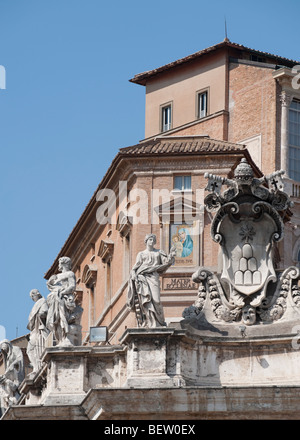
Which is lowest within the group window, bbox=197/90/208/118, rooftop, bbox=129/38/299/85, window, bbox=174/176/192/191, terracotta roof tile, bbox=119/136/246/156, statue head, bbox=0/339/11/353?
statue head, bbox=0/339/11/353

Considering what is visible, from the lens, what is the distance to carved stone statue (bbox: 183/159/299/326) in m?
37.0

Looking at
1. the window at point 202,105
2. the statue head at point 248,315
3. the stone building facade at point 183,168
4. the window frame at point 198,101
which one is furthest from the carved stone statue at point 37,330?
the window at point 202,105

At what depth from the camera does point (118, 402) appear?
34781 mm

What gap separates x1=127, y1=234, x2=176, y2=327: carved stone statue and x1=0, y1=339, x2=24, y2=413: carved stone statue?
6.34 m

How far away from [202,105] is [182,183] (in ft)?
23.7

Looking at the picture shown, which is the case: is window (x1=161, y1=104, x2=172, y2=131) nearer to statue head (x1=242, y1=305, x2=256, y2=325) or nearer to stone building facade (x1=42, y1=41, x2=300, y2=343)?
stone building facade (x1=42, y1=41, x2=300, y2=343)

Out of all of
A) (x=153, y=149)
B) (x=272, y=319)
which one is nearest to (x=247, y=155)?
(x=153, y=149)

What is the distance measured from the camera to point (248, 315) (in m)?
36.9

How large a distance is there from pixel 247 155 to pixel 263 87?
201 inches

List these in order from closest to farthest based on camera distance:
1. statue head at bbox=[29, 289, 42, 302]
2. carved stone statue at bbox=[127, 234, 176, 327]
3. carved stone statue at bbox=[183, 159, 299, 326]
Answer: carved stone statue at bbox=[127, 234, 176, 327]
carved stone statue at bbox=[183, 159, 299, 326]
statue head at bbox=[29, 289, 42, 302]

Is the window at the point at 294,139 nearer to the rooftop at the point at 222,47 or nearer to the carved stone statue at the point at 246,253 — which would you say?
the rooftop at the point at 222,47

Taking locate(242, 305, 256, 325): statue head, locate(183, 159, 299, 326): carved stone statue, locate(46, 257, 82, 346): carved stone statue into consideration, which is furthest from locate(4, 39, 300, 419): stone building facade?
locate(46, 257, 82, 346): carved stone statue

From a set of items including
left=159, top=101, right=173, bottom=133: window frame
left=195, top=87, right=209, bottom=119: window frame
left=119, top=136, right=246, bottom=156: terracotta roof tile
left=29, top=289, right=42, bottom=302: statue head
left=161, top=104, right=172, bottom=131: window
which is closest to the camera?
left=29, top=289, right=42, bottom=302: statue head

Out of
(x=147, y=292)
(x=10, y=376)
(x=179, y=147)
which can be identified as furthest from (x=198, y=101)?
(x=147, y=292)
